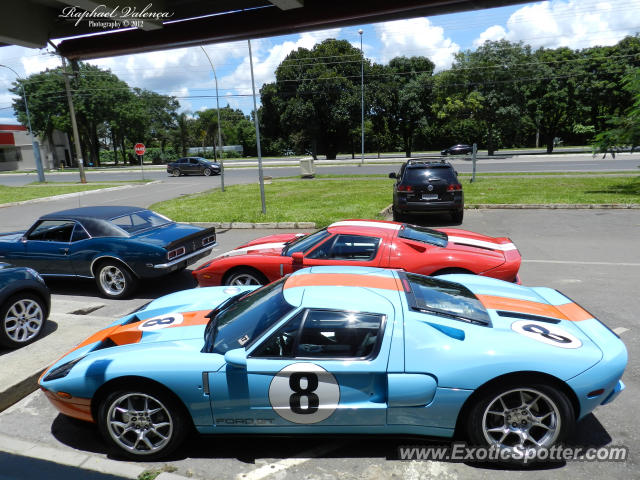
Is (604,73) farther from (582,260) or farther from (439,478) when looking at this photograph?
(439,478)

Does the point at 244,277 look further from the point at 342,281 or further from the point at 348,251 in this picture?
the point at 342,281

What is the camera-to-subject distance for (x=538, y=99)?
4447 cm

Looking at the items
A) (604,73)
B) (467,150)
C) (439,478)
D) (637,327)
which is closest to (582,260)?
(637,327)

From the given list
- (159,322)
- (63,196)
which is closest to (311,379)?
(159,322)

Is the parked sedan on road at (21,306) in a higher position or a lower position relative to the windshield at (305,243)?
lower

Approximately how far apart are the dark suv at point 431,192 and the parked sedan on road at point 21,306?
9165mm

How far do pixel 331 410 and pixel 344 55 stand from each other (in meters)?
48.6

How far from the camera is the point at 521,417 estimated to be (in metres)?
3.24

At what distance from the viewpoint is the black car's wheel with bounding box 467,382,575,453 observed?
3.16m

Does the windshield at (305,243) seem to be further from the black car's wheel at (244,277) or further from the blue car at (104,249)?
the blue car at (104,249)

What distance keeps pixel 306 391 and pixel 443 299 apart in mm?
1367

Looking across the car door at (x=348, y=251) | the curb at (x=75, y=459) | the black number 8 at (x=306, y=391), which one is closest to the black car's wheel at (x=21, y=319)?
the curb at (x=75, y=459)

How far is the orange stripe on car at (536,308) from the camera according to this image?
12.4 feet

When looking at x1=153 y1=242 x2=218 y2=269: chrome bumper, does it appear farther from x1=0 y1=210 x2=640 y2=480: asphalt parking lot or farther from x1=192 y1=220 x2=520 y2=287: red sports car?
x1=0 y1=210 x2=640 y2=480: asphalt parking lot
